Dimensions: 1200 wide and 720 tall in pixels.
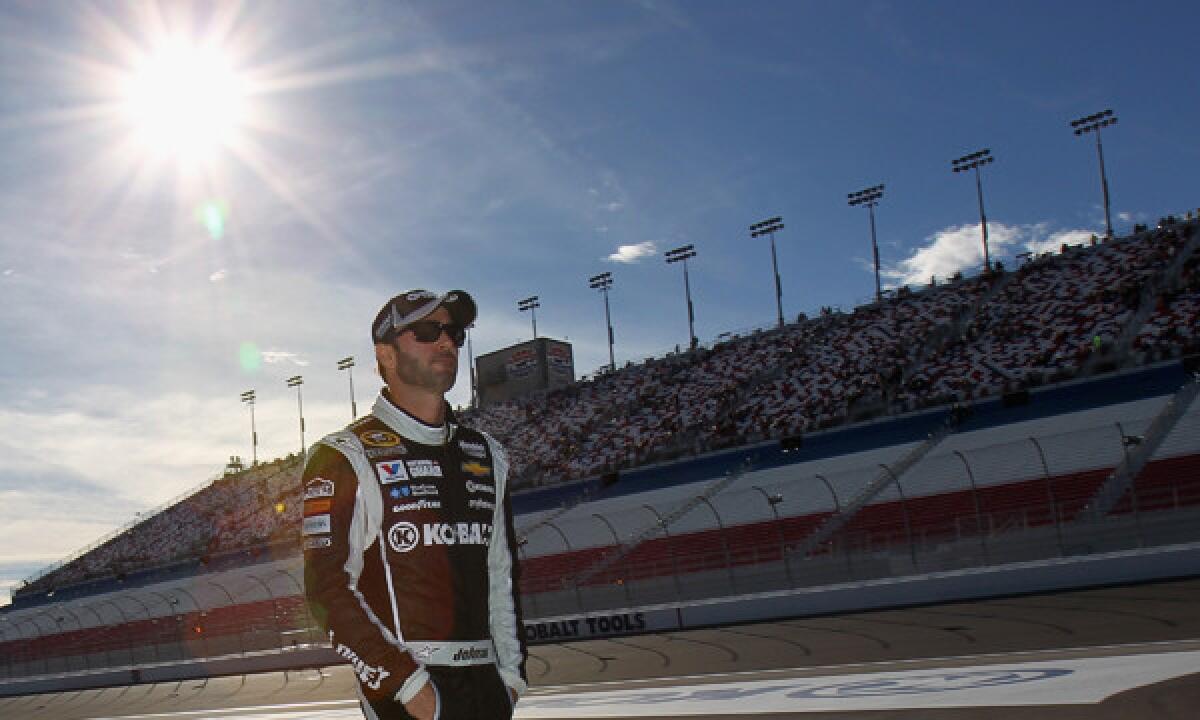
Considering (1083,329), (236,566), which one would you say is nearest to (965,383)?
(1083,329)

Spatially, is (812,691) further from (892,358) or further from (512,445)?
(512,445)

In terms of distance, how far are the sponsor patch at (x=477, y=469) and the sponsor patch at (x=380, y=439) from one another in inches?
9.8

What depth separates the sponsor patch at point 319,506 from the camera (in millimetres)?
3031

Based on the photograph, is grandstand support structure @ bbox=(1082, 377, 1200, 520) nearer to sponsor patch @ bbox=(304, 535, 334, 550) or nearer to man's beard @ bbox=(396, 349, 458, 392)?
man's beard @ bbox=(396, 349, 458, 392)

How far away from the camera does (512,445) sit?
52844 millimetres

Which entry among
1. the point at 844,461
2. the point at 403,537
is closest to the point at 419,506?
the point at 403,537

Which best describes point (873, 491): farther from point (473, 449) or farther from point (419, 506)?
point (419, 506)

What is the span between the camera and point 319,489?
3.07 m

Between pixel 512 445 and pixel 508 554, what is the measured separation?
49677 millimetres

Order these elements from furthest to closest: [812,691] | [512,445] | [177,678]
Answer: [512,445]
[177,678]
[812,691]

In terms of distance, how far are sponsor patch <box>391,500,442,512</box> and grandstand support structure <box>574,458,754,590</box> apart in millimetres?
22139

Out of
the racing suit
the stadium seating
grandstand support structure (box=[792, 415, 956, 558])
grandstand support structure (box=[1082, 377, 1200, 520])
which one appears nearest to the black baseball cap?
the racing suit

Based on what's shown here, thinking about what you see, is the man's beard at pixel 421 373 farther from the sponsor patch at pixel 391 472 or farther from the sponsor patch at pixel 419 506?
the sponsor patch at pixel 419 506

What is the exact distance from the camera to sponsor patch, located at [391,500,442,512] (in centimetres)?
312
